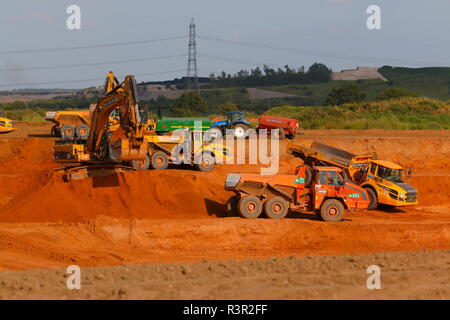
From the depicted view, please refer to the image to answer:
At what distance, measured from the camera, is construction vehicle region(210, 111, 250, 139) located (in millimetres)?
34906

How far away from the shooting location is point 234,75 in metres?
122

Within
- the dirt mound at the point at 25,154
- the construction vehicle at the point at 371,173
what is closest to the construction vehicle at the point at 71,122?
the dirt mound at the point at 25,154

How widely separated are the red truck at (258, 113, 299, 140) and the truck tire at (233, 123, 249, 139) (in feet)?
5.03

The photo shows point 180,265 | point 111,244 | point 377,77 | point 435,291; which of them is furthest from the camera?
point 377,77

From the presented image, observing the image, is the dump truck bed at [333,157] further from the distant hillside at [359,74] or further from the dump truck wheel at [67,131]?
the distant hillside at [359,74]

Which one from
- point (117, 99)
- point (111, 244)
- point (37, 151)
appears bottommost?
point (111, 244)

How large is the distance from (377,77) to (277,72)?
734 inches

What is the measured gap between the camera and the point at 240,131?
115ft

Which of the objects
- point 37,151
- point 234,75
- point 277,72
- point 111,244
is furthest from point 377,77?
point 111,244

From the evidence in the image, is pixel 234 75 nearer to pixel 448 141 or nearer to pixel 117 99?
pixel 448 141

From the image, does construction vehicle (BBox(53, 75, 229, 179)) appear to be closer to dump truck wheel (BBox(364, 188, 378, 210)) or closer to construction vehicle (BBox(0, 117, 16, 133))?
dump truck wheel (BBox(364, 188, 378, 210))

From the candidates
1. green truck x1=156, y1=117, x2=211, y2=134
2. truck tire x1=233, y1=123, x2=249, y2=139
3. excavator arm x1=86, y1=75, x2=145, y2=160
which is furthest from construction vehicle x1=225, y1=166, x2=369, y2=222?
truck tire x1=233, y1=123, x2=249, y2=139

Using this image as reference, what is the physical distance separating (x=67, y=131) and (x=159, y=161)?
28.5ft

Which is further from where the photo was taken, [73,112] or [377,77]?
[377,77]
